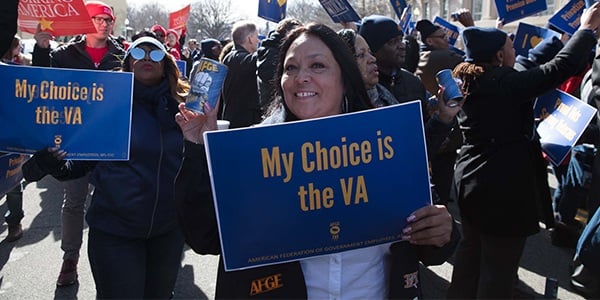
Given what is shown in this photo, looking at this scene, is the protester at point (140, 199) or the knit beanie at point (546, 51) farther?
the knit beanie at point (546, 51)

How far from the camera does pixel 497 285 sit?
3.29 metres

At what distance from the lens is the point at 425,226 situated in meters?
1.67

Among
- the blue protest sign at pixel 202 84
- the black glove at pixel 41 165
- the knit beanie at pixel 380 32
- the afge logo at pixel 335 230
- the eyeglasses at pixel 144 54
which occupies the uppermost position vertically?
the knit beanie at pixel 380 32

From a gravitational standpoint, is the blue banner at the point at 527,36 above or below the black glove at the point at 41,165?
above

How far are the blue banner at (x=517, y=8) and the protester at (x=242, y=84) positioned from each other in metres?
2.87

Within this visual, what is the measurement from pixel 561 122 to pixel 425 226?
3151mm

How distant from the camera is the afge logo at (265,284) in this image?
1.72 m

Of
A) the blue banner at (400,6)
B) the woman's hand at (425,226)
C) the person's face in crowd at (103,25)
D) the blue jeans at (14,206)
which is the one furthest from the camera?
the blue banner at (400,6)

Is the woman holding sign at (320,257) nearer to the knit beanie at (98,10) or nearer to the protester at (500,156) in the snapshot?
the protester at (500,156)

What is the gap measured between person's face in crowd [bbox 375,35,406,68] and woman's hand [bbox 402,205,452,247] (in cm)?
216

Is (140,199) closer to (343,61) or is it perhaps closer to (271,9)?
(343,61)

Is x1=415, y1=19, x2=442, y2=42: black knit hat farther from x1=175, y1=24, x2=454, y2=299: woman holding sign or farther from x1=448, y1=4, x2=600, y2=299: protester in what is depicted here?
x1=175, y1=24, x2=454, y2=299: woman holding sign

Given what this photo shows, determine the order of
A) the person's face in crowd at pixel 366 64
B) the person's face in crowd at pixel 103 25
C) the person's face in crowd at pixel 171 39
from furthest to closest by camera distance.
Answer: the person's face in crowd at pixel 171 39, the person's face in crowd at pixel 103 25, the person's face in crowd at pixel 366 64

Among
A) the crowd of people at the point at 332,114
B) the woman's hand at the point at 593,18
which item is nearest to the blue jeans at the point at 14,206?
the crowd of people at the point at 332,114
